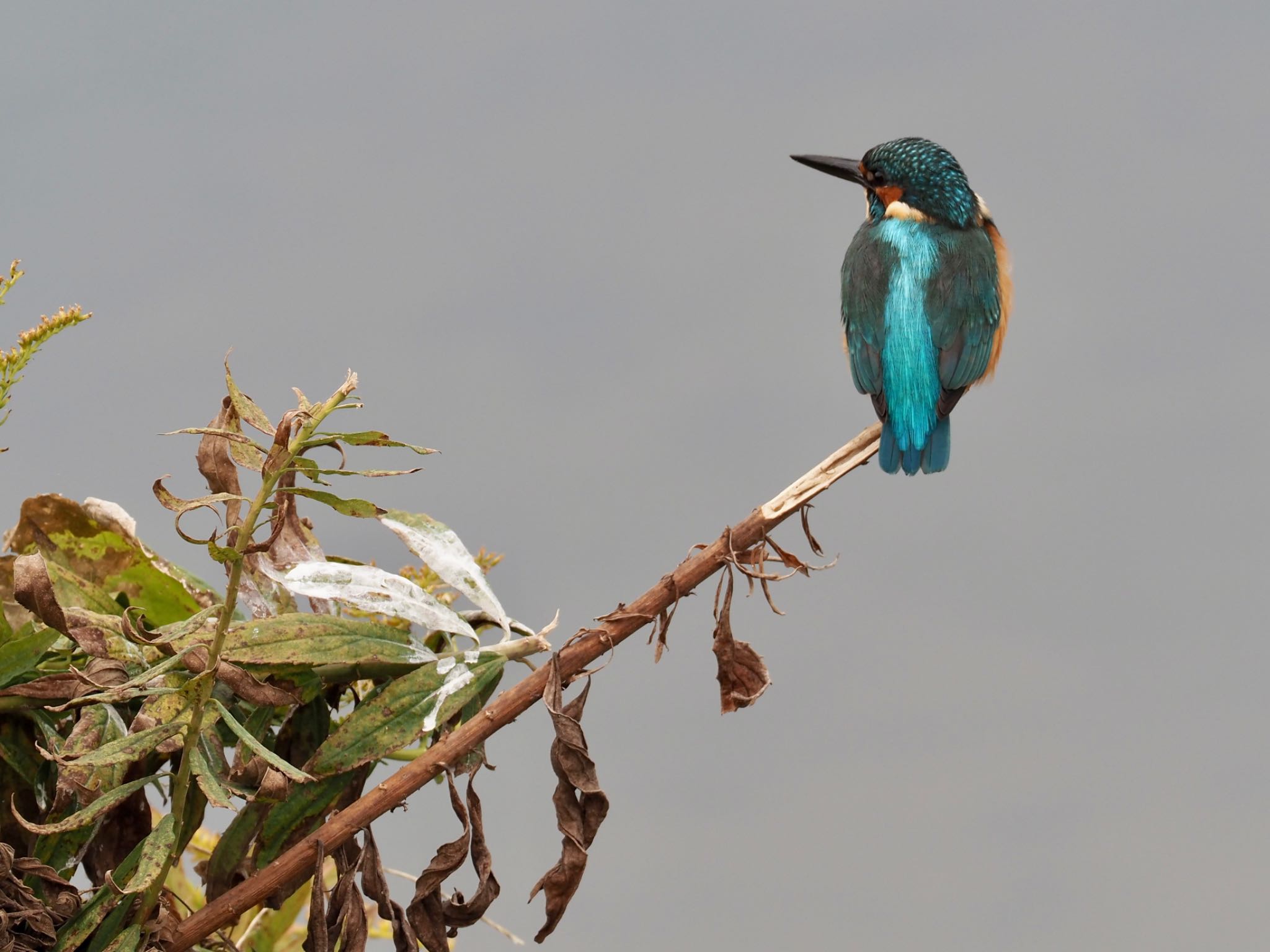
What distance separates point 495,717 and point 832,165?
1.37 m

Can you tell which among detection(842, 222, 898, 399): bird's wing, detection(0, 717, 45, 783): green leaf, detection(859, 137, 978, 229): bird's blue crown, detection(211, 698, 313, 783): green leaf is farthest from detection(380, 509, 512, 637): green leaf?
A: detection(859, 137, 978, 229): bird's blue crown

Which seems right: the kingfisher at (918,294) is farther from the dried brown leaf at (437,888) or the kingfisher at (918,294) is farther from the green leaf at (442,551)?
the dried brown leaf at (437,888)

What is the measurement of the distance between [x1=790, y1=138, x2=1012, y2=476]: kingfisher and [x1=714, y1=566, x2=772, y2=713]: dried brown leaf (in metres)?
0.43

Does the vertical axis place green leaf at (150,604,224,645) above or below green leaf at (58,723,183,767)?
above

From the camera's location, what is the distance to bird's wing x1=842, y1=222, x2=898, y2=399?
1.87m

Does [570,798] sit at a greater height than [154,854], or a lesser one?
greater

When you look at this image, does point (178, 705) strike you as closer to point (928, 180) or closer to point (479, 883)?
point (479, 883)

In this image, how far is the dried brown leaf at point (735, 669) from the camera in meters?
1.35

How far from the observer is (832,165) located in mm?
2250

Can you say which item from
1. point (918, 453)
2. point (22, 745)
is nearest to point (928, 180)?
point (918, 453)

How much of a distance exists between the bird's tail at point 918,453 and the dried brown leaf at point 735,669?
0.43 metres

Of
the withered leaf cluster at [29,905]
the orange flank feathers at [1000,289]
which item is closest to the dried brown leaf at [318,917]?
the withered leaf cluster at [29,905]

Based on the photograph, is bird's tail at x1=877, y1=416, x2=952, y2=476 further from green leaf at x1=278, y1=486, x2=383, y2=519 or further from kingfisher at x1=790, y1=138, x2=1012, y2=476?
green leaf at x1=278, y1=486, x2=383, y2=519

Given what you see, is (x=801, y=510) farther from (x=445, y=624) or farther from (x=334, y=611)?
(x=334, y=611)
